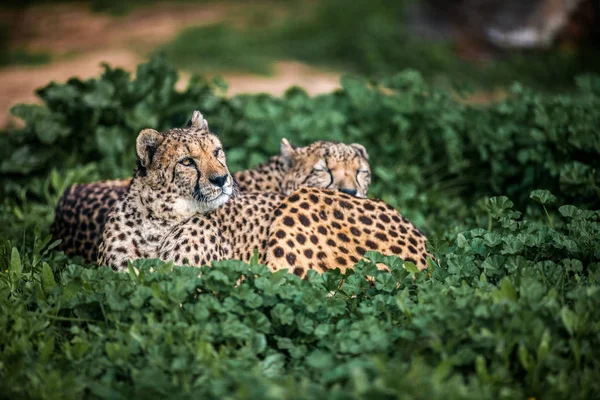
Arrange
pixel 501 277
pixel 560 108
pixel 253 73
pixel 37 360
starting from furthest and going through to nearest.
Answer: pixel 253 73, pixel 560 108, pixel 501 277, pixel 37 360

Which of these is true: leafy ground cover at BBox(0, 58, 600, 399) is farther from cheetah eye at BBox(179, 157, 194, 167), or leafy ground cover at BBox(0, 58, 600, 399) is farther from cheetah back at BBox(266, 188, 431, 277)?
cheetah eye at BBox(179, 157, 194, 167)

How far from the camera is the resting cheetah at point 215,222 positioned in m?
4.49

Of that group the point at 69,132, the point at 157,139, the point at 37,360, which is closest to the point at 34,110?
the point at 69,132

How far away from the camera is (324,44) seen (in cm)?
1283

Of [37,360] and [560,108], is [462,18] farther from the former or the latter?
[37,360]

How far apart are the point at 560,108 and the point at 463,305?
352 cm

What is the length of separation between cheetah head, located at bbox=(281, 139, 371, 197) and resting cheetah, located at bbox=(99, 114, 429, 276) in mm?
630

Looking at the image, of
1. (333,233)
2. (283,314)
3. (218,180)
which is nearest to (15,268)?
(218,180)

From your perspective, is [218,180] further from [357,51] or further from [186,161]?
[357,51]

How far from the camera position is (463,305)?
12.4 ft

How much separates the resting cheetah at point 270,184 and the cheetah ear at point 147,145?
0.72 metres

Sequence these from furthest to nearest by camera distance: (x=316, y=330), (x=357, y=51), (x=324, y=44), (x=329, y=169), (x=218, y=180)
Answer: (x=324, y=44)
(x=357, y=51)
(x=329, y=169)
(x=218, y=180)
(x=316, y=330)

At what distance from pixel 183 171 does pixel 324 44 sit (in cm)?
866

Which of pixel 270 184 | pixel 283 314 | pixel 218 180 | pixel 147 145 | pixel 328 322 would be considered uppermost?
pixel 147 145
